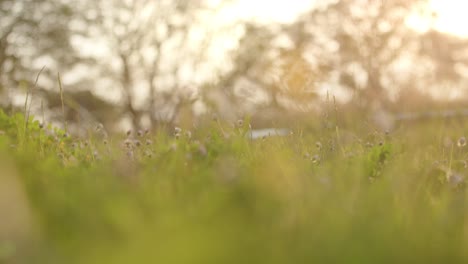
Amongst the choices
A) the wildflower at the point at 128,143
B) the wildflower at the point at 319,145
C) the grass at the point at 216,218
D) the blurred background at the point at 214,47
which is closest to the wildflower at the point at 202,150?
the grass at the point at 216,218

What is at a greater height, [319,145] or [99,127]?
[99,127]

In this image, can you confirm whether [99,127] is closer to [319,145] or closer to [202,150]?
[319,145]

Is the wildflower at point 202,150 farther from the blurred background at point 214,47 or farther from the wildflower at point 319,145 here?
the blurred background at point 214,47

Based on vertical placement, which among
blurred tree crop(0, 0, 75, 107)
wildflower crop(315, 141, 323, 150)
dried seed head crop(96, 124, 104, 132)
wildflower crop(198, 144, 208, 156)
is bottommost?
wildflower crop(315, 141, 323, 150)

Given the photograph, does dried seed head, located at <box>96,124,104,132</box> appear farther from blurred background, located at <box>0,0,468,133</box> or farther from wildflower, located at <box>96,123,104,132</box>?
blurred background, located at <box>0,0,468,133</box>

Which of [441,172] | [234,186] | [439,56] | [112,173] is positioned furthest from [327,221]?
[439,56]

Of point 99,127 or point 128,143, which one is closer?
point 128,143

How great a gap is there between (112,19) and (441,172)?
19972 mm

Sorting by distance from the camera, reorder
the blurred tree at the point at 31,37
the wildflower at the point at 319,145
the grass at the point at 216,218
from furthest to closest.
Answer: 1. the blurred tree at the point at 31,37
2. the wildflower at the point at 319,145
3. the grass at the point at 216,218

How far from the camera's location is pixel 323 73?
72.4ft

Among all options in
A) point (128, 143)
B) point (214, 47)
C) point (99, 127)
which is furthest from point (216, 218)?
point (214, 47)

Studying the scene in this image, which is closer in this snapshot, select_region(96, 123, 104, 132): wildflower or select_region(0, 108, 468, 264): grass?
select_region(0, 108, 468, 264): grass

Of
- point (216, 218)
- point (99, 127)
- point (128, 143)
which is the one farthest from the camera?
point (99, 127)

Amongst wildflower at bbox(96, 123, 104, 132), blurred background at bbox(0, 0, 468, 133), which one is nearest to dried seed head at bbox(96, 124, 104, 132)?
wildflower at bbox(96, 123, 104, 132)
